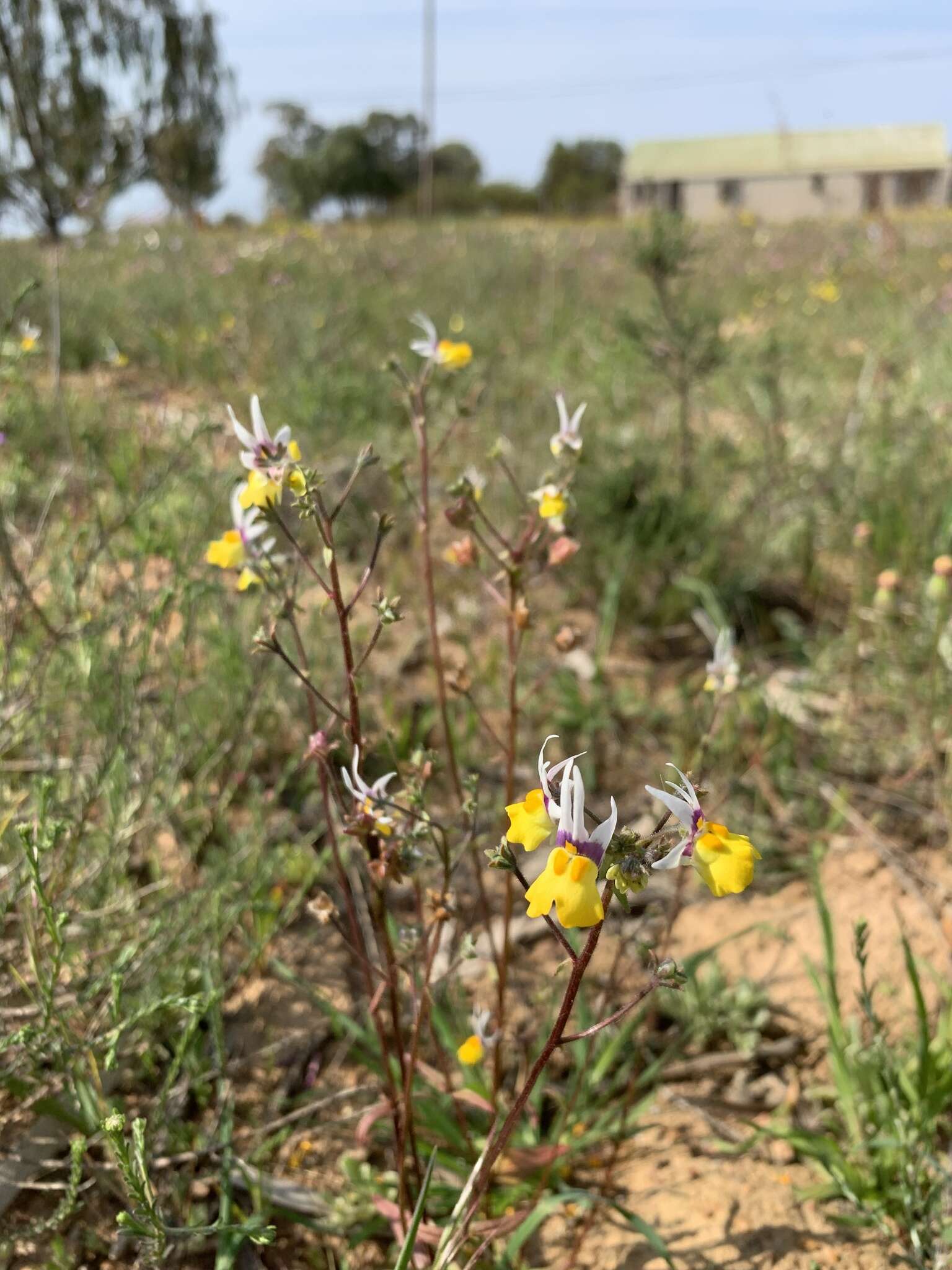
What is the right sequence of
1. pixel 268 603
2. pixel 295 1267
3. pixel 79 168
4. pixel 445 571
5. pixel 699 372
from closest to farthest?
1. pixel 268 603
2. pixel 295 1267
3. pixel 445 571
4. pixel 699 372
5. pixel 79 168

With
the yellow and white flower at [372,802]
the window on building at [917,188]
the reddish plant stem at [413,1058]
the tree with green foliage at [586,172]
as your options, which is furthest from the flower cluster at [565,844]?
the tree with green foliage at [586,172]

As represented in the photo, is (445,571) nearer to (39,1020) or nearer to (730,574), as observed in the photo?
(730,574)

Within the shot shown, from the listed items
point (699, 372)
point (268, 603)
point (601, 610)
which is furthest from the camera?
point (699, 372)

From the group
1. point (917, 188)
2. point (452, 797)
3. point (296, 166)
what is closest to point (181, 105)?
point (452, 797)

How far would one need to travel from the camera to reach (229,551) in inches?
57.3

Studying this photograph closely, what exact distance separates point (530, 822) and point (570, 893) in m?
0.11

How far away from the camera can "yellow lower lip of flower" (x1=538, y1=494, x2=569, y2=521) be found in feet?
5.00

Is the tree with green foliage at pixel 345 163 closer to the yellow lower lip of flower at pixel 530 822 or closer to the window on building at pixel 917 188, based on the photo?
the window on building at pixel 917 188

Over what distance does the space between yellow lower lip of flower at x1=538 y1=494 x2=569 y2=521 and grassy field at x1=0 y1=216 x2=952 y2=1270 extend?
15 cm

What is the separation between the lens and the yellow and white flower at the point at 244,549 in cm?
144

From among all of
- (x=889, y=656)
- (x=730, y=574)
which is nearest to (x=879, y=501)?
(x=730, y=574)

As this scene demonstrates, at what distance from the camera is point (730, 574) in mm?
3646

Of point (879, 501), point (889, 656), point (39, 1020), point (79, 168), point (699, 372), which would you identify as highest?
point (79, 168)

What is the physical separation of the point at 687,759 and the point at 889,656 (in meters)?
0.73
